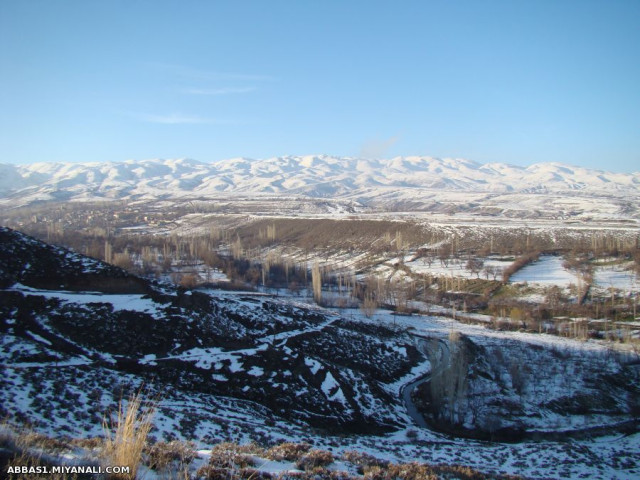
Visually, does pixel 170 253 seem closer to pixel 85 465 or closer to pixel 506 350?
pixel 506 350

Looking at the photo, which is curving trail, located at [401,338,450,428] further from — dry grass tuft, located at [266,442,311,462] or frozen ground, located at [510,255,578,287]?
frozen ground, located at [510,255,578,287]

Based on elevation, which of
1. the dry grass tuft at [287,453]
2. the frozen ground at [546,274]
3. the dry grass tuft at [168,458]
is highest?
the dry grass tuft at [168,458]

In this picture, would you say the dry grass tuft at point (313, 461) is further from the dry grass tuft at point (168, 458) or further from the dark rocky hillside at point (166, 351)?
the dark rocky hillside at point (166, 351)

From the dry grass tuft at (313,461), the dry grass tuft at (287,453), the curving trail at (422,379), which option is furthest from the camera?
the curving trail at (422,379)

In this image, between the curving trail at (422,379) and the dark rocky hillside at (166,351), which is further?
the curving trail at (422,379)

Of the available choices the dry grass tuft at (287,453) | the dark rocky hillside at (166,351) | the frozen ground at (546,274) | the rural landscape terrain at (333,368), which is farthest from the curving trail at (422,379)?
the frozen ground at (546,274)

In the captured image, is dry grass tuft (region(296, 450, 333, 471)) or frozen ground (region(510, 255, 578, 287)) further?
frozen ground (region(510, 255, 578, 287))

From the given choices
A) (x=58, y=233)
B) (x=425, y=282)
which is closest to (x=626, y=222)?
(x=425, y=282)

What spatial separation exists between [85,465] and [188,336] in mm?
24365

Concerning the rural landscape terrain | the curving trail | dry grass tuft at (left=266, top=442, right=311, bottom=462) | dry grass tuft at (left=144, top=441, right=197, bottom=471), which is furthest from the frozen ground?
dry grass tuft at (left=144, top=441, right=197, bottom=471)

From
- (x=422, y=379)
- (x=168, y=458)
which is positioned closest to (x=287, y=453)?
(x=168, y=458)

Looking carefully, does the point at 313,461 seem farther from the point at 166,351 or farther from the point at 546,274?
the point at 546,274

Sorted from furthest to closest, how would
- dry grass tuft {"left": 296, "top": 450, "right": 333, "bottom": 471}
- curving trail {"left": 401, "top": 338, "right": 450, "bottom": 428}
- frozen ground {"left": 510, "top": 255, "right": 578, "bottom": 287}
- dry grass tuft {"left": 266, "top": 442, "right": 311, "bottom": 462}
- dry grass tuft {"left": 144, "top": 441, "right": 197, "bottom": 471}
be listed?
frozen ground {"left": 510, "top": 255, "right": 578, "bottom": 287} → curving trail {"left": 401, "top": 338, "right": 450, "bottom": 428} → dry grass tuft {"left": 266, "top": 442, "right": 311, "bottom": 462} → dry grass tuft {"left": 296, "top": 450, "right": 333, "bottom": 471} → dry grass tuft {"left": 144, "top": 441, "right": 197, "bottom": 471}

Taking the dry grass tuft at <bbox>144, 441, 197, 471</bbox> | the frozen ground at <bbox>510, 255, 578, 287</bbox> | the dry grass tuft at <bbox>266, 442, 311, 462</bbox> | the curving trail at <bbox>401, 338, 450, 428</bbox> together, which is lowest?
the curving trail at <bbox>401, 338, 450, 428</bbox>
